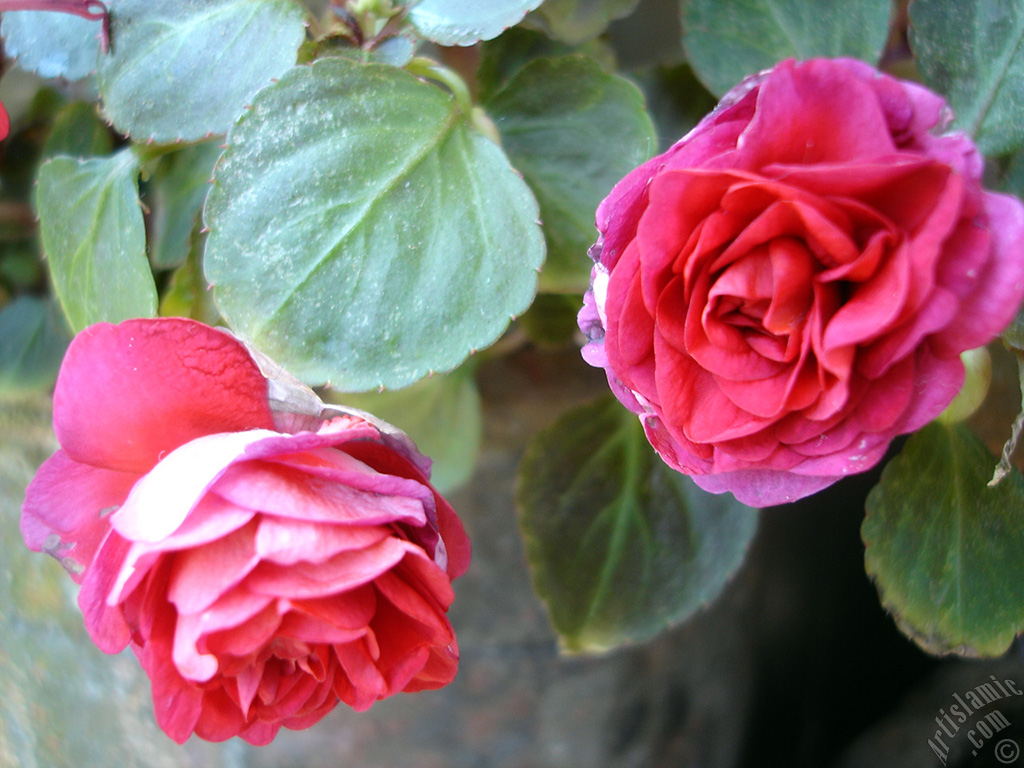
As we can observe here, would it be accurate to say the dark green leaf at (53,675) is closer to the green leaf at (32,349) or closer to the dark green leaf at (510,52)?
the green leaf at (32,349)

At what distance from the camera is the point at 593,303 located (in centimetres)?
16

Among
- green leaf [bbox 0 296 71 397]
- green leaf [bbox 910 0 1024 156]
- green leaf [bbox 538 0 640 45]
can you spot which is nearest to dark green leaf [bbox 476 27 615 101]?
green leaf [bbox 538 0 640 45]

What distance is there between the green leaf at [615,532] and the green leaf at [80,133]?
0.70 ft

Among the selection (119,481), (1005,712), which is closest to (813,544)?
(1005,712)

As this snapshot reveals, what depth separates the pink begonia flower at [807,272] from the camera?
0.12 meters

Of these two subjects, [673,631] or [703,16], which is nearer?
[703,16]

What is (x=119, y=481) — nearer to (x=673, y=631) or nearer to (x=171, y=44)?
(x=171, y=44)

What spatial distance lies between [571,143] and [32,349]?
10.8 inches

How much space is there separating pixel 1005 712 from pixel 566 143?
1.07ft

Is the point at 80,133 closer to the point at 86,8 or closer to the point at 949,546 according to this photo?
the point at 86,8

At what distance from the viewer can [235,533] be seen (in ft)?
0.52

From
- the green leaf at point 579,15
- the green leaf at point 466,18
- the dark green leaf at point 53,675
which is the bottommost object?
the dark green leaf at point 53,675

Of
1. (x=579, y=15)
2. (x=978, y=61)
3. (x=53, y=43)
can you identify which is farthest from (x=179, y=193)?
(x=978, y=61)

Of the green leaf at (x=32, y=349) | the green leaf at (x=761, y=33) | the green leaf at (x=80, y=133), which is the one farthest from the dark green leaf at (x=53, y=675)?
the green leaf at (x=761, y=33)
